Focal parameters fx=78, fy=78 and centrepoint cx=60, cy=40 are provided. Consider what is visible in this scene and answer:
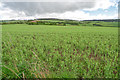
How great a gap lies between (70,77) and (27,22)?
51.1 meters

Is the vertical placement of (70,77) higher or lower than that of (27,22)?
lower

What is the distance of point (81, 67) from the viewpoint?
3713mm

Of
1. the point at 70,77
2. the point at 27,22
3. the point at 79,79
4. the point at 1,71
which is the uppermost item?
the point at 27,22

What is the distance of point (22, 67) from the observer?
11.1ft

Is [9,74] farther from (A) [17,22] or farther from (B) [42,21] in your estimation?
(A) [17,22]

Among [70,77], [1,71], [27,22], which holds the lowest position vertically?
[70,77]

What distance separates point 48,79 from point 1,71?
6.22ft

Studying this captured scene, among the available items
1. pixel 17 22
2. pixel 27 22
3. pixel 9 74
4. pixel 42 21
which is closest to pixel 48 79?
pixel 9 74

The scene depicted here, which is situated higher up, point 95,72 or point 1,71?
point 1,71

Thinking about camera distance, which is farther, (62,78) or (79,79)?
(79,79)

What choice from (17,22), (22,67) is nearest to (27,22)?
(17,22)

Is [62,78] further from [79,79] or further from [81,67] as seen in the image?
[81,67]

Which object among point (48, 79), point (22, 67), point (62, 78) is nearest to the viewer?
point (48, 79)

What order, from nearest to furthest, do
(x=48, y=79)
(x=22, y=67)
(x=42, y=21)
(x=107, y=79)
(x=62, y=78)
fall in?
(x=48, y=79) < (x=62, y=78) < (x=107, y=79) < (x=22, y=67) < (x=42, y=21)
